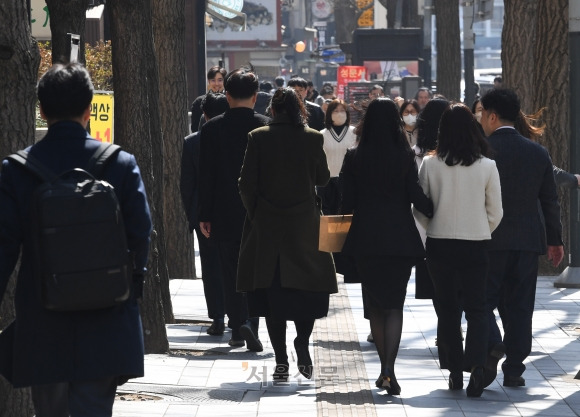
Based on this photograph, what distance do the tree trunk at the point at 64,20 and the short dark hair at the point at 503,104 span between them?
2601 mm

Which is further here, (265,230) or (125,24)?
(125,24)

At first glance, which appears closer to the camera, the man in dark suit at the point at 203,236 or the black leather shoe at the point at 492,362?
the black leather shoe at the point at 492,362

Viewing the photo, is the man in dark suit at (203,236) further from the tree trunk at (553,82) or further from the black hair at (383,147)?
the tree trunk at (553,82)

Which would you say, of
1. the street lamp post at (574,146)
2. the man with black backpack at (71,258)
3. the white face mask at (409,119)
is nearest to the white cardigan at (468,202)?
the man with black backpack at (71,258)

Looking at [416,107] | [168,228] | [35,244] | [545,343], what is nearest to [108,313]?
[35,244]

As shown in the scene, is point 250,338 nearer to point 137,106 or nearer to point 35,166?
point 137,106

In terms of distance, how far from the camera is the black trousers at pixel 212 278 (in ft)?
34.0

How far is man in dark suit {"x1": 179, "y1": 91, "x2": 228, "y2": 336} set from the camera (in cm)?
1035

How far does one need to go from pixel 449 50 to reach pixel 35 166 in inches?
890

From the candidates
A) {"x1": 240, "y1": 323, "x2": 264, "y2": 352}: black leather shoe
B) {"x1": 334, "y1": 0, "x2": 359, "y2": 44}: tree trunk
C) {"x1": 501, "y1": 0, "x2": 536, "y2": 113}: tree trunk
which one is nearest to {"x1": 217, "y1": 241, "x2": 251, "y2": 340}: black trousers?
{"x1": 240, "y1": 323, "x2": 264, "y2": 352}: black leather shoe

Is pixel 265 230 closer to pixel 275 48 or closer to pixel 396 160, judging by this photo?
pixel 396 160

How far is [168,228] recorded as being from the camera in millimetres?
14617

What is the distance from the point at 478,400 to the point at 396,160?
1378 mm

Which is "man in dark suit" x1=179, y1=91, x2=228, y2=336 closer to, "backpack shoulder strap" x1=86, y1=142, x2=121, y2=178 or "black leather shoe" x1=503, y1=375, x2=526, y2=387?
"black leather shoe" x1=503, y1=375, x2=526, y2=387
